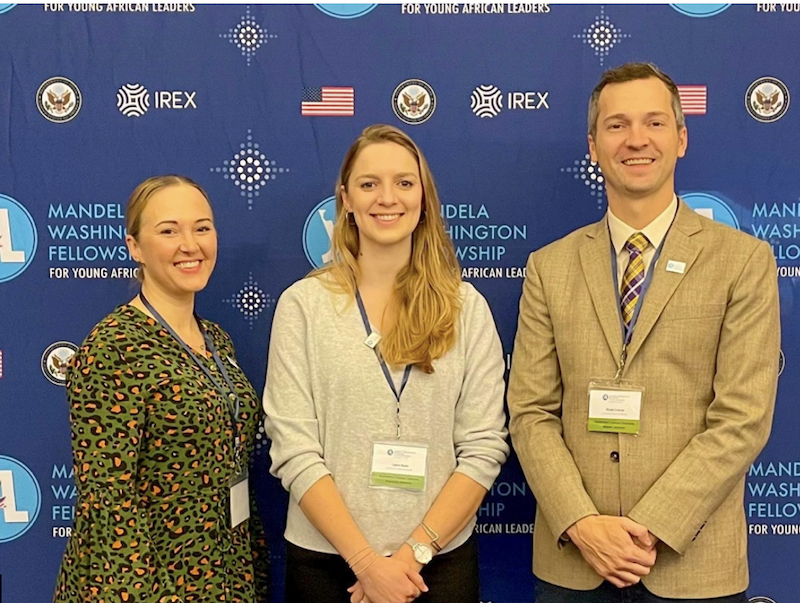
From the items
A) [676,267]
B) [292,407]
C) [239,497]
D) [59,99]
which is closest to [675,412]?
[676,267]

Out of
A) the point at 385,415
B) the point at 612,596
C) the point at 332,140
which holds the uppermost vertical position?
the point at 332,140

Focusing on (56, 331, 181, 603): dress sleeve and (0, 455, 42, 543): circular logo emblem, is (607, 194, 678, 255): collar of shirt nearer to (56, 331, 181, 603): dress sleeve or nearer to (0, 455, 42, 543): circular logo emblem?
(56, 331, 181, 603): dress sleeve

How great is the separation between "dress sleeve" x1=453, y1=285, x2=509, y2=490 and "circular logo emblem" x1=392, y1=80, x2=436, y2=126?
85cm

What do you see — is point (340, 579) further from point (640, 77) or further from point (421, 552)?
point (640, 77)

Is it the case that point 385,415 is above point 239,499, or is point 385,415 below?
above

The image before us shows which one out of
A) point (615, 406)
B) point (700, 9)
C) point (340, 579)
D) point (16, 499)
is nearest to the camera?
point (615, 406)

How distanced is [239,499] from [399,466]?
0.48 metres

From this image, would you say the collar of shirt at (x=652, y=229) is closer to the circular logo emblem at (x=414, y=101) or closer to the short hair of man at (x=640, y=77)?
the short hair of man at (x=640, y=77)

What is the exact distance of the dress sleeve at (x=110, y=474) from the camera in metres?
1.79

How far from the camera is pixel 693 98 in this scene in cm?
258

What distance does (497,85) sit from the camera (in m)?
2.57

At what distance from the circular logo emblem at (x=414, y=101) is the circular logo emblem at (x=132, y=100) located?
2.83 ft

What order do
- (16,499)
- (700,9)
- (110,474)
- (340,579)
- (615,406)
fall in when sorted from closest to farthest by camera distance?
(110,474) < (615,406) < (340,579) < (700,9) < (16,499)

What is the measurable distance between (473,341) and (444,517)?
1.53 feet
